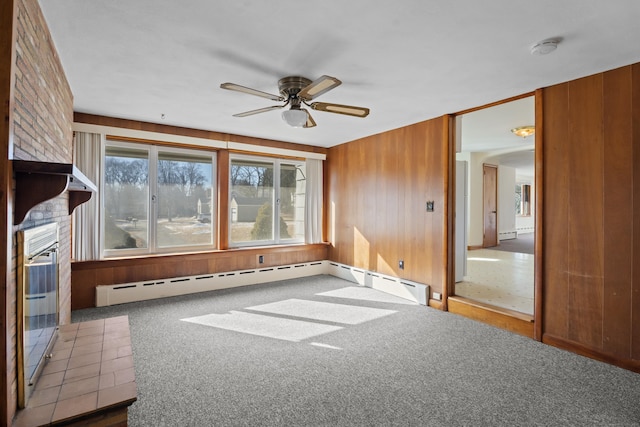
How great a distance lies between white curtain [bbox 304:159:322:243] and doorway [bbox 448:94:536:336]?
2407 millimetres

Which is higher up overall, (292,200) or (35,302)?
(292,200)

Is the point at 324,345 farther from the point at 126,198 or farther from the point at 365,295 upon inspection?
the point at 126,198

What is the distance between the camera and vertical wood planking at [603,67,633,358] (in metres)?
2.50

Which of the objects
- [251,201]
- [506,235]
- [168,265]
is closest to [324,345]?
[168,265]

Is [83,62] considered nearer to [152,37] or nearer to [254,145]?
[152,37]

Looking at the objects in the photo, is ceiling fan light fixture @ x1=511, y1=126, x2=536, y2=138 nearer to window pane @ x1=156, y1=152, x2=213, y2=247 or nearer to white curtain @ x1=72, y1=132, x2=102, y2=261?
window pane @ x1=156, y1=152, x2=213, y2=247

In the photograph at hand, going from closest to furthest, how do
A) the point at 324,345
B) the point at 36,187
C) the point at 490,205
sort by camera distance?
the point at 36,187, the point at 324,345, the point at 490,205

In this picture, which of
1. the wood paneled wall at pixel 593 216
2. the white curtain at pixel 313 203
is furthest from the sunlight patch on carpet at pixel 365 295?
the wood paneled wall at pixel 593 216

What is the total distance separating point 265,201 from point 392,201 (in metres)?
2.20

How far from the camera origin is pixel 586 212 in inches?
108

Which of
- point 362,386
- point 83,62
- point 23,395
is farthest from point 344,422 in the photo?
point 83,62

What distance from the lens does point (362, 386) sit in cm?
225

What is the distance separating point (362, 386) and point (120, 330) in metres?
1.83

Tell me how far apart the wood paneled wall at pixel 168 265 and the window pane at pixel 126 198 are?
13.3 inches
